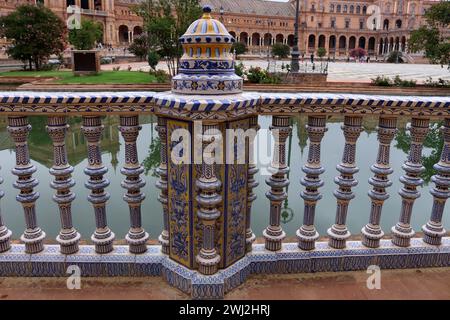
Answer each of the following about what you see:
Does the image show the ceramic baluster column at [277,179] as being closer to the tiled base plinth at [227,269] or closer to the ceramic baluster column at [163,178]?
the tiled base plinth at [227,269]

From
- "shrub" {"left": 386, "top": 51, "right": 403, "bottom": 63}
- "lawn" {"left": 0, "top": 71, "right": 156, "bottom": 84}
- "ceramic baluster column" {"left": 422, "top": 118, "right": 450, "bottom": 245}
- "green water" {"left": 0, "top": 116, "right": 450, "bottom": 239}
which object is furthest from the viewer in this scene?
"shrub" {"left": 386, "top": 51, "right": 403, "bottom": 63}

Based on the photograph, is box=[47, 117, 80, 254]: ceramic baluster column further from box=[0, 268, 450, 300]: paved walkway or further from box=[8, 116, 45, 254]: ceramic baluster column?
box=[0, 268, 450, 300]: paved walkway

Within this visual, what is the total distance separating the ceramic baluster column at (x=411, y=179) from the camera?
95.3 inches

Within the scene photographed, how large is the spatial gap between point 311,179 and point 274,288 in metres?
0.71

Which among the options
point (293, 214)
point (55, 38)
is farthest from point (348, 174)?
point (55, 38)

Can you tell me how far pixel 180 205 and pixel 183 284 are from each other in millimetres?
487

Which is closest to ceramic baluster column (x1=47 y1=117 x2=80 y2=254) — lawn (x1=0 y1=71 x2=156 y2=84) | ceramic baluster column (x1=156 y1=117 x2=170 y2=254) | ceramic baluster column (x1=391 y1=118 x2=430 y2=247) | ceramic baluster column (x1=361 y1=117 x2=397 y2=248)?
ceramic baluster column (x1=156 y1=117 x2=170 y2=254)

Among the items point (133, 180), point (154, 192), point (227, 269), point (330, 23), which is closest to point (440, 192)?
point (227, 269)

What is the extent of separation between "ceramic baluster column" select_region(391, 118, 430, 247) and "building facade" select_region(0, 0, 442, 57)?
67.6m

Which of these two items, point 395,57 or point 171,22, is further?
point 395,57

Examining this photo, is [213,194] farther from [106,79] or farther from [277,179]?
[106,79]

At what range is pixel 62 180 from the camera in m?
2.38

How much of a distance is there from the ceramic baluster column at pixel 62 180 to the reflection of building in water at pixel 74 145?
14.3ft

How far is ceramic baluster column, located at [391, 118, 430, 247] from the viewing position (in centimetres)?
242
